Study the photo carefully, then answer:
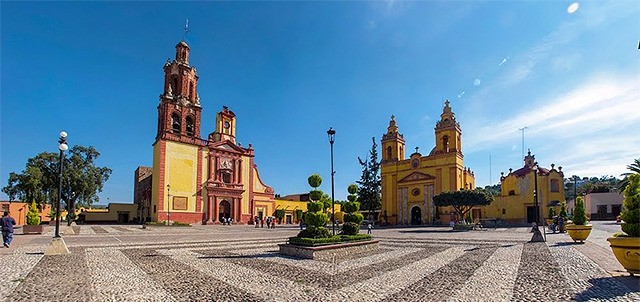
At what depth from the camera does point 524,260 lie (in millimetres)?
11000

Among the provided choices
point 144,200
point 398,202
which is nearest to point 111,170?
point 144,200

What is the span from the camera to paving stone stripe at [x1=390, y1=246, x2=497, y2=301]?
21.3 ft

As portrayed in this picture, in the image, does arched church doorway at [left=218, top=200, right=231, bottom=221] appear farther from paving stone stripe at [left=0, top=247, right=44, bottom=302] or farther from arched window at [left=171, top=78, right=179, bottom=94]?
paving stone stripe at [left=0, top=247, right=44, bottom=302]

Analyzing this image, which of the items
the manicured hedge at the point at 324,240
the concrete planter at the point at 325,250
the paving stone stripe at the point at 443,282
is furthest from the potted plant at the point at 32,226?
the paving stone stripe at the point at 443,282

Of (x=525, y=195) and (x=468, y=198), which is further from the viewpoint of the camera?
(x=525, y=195)

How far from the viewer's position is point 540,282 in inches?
301

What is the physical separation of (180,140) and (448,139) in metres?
34.0

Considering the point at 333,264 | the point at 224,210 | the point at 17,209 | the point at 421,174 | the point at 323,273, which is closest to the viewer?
the point at 323,273

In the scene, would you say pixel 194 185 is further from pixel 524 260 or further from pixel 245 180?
pixel 524 260

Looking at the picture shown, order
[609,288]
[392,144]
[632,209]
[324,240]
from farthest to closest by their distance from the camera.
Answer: [392,144]
[324,240]
[632,209]
[609,288]

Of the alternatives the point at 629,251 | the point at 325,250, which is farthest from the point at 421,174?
the point at 629,251

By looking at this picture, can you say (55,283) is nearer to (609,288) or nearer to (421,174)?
(609,288)

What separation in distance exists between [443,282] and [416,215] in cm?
4137

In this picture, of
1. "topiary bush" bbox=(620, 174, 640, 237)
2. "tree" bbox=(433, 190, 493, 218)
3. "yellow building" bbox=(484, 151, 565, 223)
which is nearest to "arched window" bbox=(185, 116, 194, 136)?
"tree" bbox=(433, 190, 493, 218)
